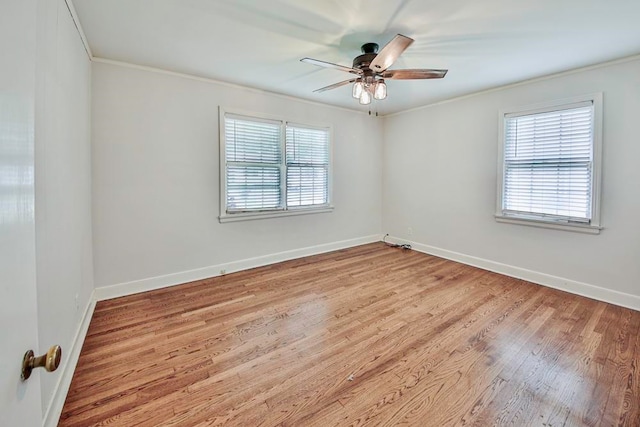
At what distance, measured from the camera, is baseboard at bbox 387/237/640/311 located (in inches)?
117

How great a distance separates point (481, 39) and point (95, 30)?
3.34 meters

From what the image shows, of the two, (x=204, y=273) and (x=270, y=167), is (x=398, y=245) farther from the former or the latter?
(x=204, y=273)

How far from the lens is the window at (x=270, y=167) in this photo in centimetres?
383

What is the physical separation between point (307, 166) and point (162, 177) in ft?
6.90

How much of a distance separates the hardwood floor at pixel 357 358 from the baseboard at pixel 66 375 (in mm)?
55

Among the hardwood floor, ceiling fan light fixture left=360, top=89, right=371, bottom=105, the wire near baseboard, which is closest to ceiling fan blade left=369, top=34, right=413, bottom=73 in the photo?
ceiling fan light fixture left=360, top=89, right=371, bottom=105

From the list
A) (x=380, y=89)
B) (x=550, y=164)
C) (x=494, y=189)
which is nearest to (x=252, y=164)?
(x=380, y=89)

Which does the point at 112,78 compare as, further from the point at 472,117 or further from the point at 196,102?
the point at 472,117

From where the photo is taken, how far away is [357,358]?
6.95 ft

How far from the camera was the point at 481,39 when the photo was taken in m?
2.52

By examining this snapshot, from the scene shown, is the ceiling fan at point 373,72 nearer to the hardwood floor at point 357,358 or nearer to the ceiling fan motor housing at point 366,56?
the ceiling fan motor housing at point 366,56

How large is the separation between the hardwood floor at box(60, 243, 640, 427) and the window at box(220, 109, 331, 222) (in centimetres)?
122

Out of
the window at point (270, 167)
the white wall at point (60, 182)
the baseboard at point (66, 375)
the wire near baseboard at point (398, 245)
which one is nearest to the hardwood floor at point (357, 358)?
the baseboard at point (66, 375)

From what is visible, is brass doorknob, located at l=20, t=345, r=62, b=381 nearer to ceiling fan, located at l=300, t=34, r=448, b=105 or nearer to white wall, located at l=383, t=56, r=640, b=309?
ceiling fan, located at l=300, t=34, r=448, b=105
